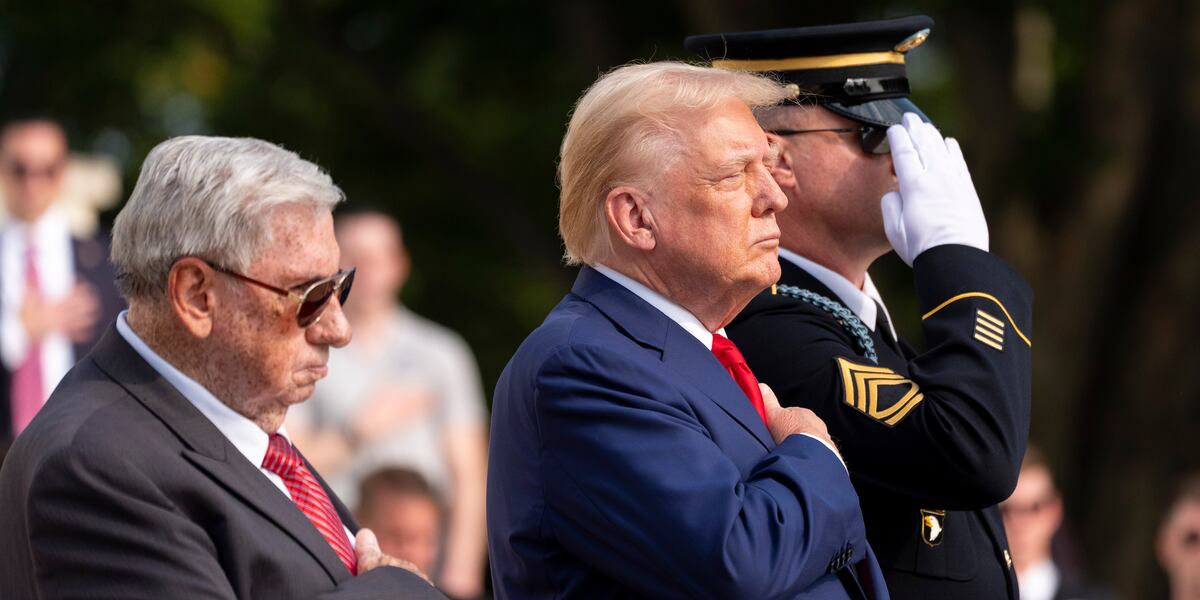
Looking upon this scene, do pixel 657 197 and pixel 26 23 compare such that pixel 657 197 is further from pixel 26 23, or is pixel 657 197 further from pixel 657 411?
pixel 26 23

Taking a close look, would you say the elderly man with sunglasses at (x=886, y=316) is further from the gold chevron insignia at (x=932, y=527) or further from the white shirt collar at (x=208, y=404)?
the white shirt collar at (x=208, y=404)

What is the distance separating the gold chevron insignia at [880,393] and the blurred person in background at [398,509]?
326 centimetres

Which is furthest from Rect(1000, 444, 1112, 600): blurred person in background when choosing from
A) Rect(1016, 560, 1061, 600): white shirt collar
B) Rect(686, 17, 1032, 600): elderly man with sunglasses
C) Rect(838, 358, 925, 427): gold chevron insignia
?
Rect(838, 358, 925, 427): gold chevron insignia

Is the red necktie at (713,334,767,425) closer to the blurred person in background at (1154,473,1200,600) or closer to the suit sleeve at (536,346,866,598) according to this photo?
the suit sleeve at (536,346,866,598)

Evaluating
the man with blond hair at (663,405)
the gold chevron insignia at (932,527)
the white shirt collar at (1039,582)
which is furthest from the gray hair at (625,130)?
the white shirt collar at (1039,582)

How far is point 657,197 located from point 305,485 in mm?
902

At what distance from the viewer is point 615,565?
291 cm

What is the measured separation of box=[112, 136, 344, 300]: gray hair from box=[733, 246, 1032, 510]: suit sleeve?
1059 millimetres

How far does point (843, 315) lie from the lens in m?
3.66

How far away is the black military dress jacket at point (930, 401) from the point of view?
3.30 metres

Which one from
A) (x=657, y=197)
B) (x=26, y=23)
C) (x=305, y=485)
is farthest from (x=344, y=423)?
(x=26, y=23)

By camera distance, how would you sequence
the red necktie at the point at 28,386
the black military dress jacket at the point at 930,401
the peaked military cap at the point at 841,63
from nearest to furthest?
the black military dress jacket at the point at 930,401
the peaked military cap at the point at 841,63
the red necktie at the point at 28,386

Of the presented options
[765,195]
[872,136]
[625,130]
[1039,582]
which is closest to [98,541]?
[625,130]

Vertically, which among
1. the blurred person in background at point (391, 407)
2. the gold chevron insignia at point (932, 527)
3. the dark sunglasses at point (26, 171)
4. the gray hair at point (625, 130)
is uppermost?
the gray hair at point (625, 130)
